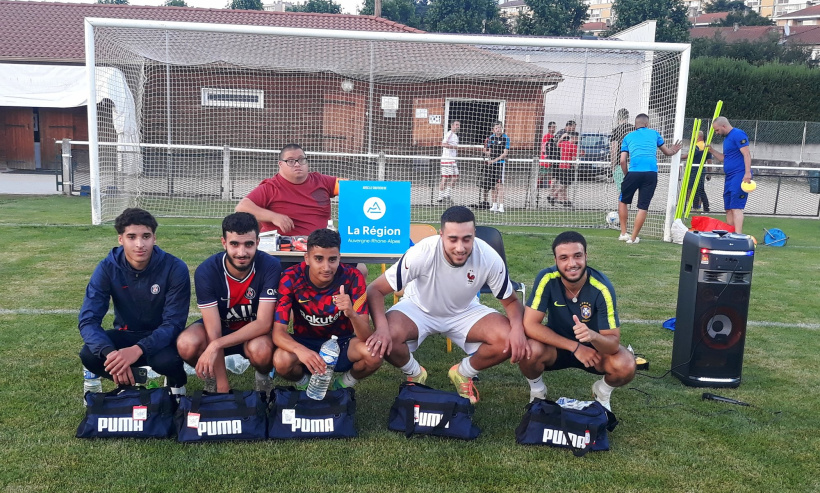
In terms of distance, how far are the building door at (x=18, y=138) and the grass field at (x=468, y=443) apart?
17643 mm

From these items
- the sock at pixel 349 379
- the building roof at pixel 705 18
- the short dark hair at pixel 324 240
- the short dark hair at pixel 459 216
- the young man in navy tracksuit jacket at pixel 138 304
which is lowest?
the sock at pixel 349 379

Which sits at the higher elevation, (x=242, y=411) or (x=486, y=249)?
(x=486, y=249)

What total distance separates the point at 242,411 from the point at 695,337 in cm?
311

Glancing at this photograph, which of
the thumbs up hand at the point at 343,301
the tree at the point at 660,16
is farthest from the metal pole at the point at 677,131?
the tree at the point at 660,16

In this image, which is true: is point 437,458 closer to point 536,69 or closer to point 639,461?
point 639,461

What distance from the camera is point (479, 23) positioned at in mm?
46938

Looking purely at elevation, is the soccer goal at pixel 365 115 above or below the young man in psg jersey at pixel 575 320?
above

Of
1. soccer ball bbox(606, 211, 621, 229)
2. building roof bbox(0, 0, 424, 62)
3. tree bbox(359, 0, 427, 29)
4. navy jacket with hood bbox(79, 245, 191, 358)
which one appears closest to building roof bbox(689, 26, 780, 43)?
tree bbox(359, 0, 427, 29)

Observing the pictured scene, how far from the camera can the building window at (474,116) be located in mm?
14297

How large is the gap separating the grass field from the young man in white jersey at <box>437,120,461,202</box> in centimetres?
739

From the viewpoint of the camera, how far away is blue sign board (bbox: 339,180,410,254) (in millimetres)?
5289

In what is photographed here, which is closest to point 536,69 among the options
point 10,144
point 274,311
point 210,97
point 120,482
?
point 210,97

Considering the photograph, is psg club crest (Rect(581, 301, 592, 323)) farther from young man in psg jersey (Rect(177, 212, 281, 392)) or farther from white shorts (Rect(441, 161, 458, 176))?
white shorts (Rect(441, 161, 458, 176))

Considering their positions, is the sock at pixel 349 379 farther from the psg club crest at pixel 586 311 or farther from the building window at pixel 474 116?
the building window at pixel 474 116
